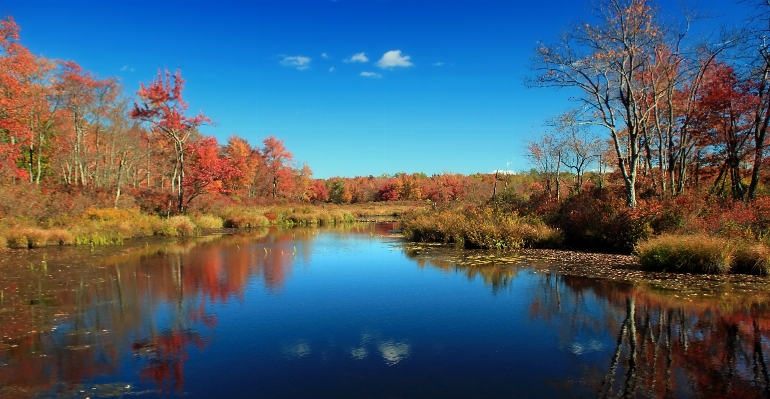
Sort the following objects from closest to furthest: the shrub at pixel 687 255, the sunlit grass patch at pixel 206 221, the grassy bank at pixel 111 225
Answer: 1. the shrub at pixel 687 255
2. the grassy bank at pixel 111 225
3. the sunlit grass patch at pixel 206 221

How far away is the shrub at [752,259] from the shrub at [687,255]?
368 mm

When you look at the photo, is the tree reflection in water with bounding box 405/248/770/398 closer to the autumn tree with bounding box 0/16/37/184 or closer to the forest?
the forest

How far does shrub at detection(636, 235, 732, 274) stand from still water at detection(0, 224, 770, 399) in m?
1.91

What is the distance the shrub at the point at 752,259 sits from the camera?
39.4ft

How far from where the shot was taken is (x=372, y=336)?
307 inches

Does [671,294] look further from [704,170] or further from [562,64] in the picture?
[704,170]

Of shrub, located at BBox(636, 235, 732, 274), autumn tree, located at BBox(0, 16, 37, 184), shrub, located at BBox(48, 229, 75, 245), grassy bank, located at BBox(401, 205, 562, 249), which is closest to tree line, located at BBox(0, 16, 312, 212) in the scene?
autumn tree, located at BBox(0, 16, 37, 184)

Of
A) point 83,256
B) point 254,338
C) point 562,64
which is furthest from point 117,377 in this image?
point 562,64

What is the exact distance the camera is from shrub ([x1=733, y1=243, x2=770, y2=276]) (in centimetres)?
1200

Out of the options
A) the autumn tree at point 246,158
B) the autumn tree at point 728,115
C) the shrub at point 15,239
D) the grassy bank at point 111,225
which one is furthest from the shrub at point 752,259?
the autumn tree at point 246,158

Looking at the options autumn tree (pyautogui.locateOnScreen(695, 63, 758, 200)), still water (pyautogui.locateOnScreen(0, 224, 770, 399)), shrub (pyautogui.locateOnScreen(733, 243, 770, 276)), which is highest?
autumn tree (pyautogui.locateOnScreen(695, 63, 758, 200))

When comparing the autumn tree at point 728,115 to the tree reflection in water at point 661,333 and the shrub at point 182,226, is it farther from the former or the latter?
the shrub at point 182,226

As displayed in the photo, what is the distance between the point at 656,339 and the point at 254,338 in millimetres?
6669

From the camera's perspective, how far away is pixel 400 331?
8.09 metres
